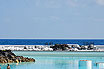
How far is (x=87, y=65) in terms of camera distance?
782 centimetres

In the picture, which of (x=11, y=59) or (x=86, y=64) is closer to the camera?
(x=86, y=64)

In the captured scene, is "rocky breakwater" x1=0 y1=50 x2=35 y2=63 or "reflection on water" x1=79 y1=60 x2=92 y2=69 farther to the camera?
"rocky breakwater" x1=0 y1=50 x2=35 y2=63

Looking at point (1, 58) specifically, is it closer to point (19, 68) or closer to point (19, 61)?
point (19, 61)

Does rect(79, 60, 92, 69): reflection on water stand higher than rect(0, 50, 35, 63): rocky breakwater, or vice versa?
rect(79, 60, 92, 69): reflection on water

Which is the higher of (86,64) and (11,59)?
(86,64)

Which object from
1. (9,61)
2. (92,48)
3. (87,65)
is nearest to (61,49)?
(92,48)

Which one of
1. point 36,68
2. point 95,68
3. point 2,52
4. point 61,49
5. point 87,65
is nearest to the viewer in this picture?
point 87,65

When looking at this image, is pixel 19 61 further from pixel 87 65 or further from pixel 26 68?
pixel 87 65

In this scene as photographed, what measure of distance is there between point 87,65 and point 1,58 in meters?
25.4

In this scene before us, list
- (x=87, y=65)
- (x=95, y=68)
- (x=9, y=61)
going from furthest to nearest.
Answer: (x=9, y=61) < (x=95, y=68) < (x=87, y=65)

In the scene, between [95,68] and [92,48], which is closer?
[95,68]

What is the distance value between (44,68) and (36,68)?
0.65m

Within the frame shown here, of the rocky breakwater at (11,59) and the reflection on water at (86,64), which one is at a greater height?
the reflection on water at (86,64)

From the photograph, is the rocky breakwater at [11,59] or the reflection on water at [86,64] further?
the rocky breakwater at [11,59]
